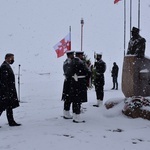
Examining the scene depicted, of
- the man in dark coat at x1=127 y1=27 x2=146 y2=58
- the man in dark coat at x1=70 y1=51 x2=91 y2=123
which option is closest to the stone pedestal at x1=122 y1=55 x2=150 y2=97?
the man in dark coat at x1=127 y1=27 x2=146 y2=58

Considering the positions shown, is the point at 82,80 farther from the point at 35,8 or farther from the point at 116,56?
the point at 35,8

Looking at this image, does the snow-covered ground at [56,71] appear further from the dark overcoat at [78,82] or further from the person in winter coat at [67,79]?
the dark overcoat at [78,82]

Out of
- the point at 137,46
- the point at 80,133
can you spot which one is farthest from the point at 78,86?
the point at 137,46

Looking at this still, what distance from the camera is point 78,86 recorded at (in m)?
6.61

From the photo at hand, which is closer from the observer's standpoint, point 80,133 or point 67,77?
point 80,133

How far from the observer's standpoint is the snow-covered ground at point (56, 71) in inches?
202

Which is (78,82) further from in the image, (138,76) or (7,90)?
(138,76)

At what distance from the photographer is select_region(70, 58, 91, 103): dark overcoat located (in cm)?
659

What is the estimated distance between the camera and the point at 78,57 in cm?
699

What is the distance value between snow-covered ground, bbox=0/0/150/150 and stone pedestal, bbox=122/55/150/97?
1.94ft

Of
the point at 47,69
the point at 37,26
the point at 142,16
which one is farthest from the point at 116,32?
the point at 47,69

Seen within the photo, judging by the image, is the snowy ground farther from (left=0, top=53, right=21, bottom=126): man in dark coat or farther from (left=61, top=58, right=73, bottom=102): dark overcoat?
(left=61, top=58, right=73, bottom=102): dark overcoat

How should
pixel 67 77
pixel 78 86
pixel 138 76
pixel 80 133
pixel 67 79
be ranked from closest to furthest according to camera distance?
pixel 80 133, pixel 78 86, pixel 67 77, pixel 67 79, pixel 138 76

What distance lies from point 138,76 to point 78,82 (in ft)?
5.67
